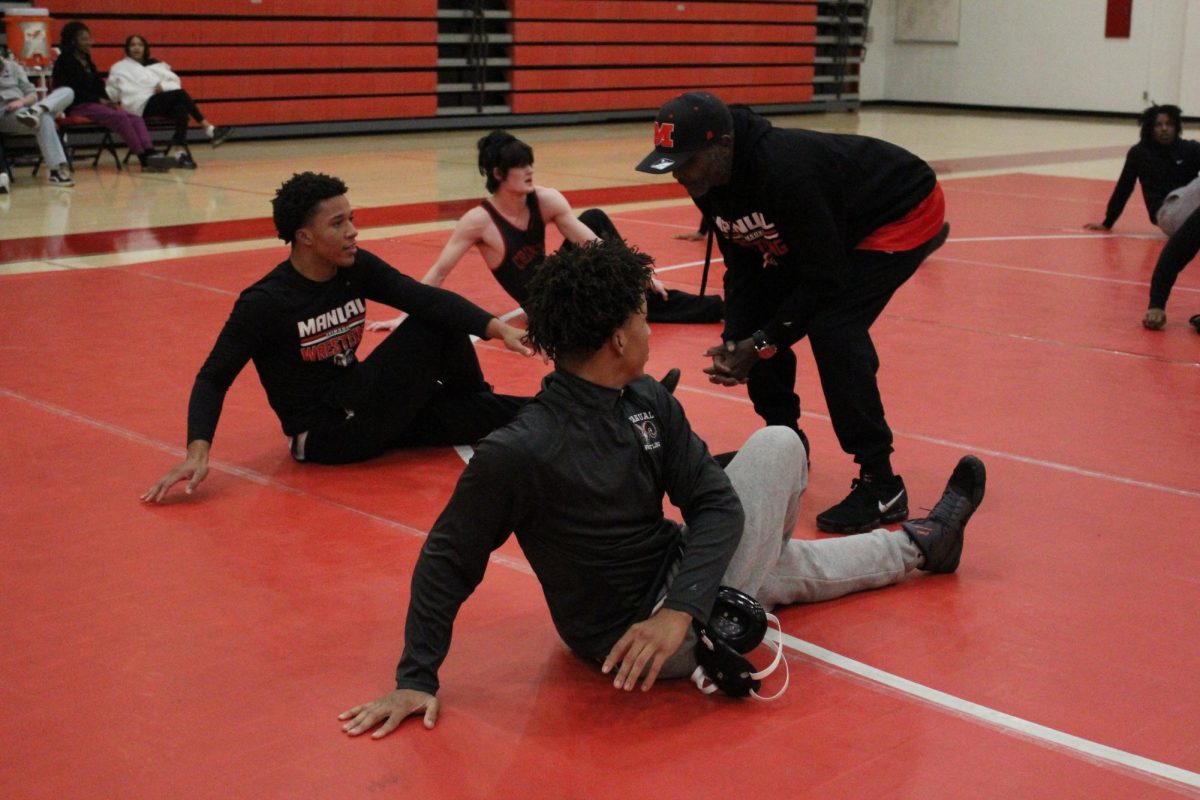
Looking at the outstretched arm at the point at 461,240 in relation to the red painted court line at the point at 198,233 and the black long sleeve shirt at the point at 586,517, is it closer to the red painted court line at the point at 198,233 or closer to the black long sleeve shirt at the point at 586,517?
the red painted court line at the point at 198,233

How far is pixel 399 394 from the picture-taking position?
14.9ft

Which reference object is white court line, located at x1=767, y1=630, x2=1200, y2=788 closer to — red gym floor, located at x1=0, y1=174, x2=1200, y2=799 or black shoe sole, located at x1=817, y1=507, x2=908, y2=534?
red gym floor, located at x1=0, y1=174, x2=1200, y2=799

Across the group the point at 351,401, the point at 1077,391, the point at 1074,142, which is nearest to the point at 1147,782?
the point at 351,401

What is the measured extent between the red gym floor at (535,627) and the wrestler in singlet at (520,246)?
772 mm

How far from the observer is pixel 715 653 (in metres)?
2.83

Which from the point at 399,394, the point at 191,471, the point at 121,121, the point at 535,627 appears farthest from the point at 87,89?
the point at 535,627

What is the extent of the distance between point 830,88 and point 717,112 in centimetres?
1939

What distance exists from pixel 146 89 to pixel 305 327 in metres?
9.17

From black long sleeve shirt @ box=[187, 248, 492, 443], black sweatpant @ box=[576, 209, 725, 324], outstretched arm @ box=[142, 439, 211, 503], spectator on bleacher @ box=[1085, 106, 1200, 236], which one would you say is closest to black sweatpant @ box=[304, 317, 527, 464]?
black long sleeve shirt @ box=[187, 248, 492, 443]

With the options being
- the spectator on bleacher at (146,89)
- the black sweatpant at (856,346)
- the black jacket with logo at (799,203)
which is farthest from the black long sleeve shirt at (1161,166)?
the spectator on bleacher at (146,89)

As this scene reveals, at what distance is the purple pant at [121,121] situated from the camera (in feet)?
39.9

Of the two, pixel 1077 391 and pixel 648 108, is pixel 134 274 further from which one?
pixel 648 108

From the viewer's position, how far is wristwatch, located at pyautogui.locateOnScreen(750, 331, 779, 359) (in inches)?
159

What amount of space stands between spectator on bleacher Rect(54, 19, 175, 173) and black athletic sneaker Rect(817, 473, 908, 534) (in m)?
10.0
